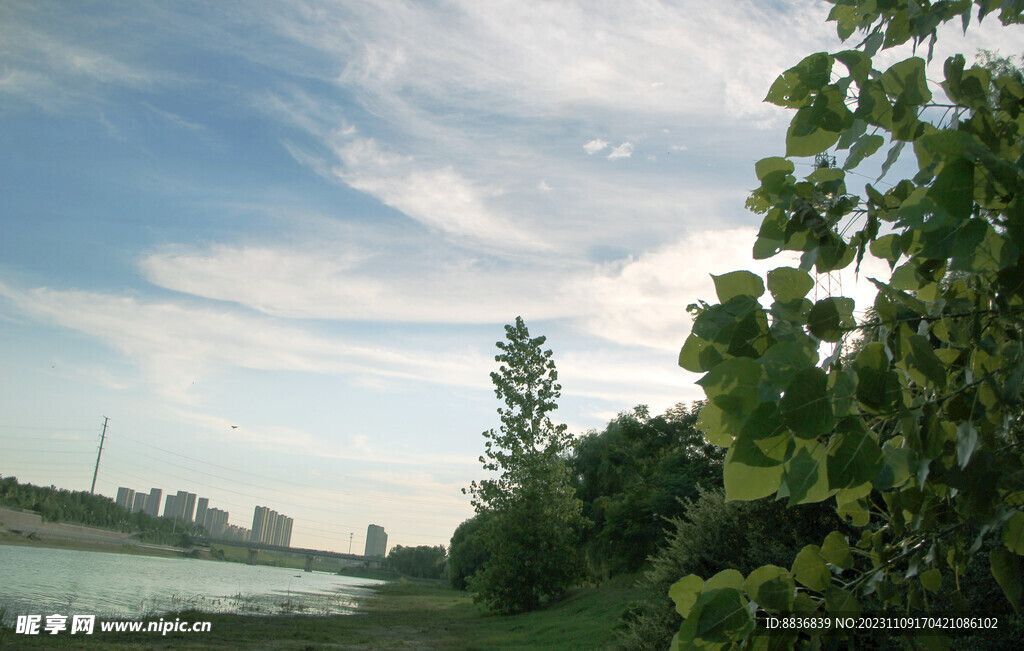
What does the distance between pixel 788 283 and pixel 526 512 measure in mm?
29247

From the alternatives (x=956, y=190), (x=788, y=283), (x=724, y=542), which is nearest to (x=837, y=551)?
(x=788, y=283)

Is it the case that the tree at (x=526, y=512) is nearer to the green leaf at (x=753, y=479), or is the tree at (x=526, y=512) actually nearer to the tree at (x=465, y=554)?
the tree at (x=465, y=554)

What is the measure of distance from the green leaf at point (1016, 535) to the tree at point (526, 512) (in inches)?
1109

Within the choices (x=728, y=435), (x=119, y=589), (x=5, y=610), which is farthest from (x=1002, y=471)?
(x=119, y=589)

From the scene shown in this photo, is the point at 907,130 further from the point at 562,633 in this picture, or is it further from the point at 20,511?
the point at 20,511

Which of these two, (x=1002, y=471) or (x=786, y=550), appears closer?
(x=1002, y=471)

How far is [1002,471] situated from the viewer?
3.51 ft

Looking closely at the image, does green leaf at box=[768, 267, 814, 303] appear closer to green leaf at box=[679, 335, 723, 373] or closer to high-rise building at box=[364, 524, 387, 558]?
green leaf at box=[679, 335, 723, 373]

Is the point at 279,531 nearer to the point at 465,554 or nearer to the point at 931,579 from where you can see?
the point at 465,554

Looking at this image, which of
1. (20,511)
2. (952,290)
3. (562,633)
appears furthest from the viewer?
(20,511)

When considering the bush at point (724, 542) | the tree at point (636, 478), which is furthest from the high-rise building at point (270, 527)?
the bush at point (724, 542)

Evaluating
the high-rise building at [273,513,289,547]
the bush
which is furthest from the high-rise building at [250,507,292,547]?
Result: the bush

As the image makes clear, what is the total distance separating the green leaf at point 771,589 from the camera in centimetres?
105

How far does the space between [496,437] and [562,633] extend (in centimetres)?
1216
